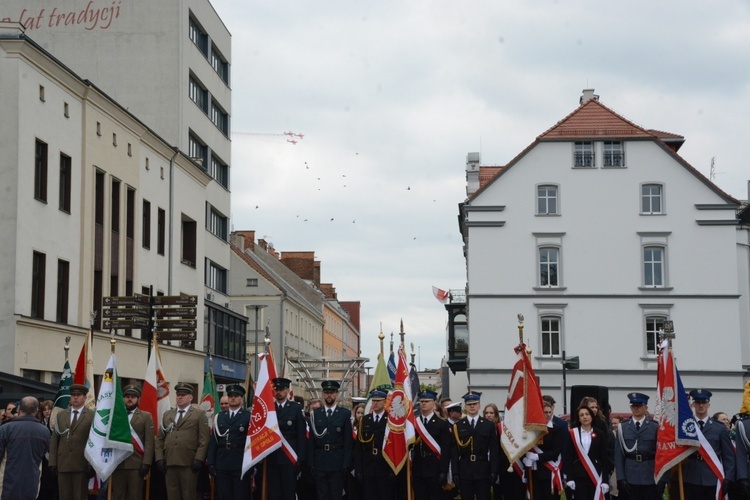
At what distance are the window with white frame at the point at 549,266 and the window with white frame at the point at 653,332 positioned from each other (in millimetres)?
4336

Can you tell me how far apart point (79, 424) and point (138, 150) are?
958 inches

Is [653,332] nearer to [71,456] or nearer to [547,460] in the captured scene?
[547,460]

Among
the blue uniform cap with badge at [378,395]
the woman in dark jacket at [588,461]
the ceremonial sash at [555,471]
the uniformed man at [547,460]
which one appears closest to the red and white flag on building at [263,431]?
the blue uniform cap with badge at [378,395]

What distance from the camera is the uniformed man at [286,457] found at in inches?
668

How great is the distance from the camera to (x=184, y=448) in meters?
16.7

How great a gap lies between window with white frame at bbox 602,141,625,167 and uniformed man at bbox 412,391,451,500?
3664cm

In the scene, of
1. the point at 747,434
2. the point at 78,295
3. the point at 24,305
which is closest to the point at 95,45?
the point at 78,295

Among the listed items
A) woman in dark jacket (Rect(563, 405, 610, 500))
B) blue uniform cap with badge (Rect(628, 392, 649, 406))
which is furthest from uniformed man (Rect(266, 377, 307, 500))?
blue uniform cap with badge (Rect(628, 392, 649, 406))

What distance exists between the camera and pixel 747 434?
1512cm

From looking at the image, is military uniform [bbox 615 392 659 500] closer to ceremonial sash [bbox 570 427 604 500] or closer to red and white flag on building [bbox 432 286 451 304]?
ceremonial sash [bbox 570 427 604 500]

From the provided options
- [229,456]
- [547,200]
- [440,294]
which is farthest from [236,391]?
[440,294]

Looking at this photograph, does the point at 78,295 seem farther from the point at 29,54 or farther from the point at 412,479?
the point at 412,479

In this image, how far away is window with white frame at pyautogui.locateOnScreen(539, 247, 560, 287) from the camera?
170 feet

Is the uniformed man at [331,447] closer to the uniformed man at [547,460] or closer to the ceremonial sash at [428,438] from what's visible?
the ceremonial sash at [428,438]
